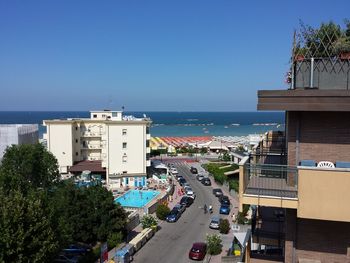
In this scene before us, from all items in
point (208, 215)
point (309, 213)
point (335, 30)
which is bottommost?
point (208, 215)

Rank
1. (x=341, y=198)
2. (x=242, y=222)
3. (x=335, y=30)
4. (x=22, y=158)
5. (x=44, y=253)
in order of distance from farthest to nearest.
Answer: (x=22, y=158) → (x=242, y=222) → (x=44, y=253) → (x=335, y=30) → (x=341, y=198)

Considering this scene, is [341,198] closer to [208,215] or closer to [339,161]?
[339,161]

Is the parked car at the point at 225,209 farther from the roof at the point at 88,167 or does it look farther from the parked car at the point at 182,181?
the roof at the point at 88,167

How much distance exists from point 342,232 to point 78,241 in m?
26.3

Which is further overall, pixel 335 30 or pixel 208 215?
pixel 208 215

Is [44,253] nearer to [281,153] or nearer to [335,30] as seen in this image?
[281,153]

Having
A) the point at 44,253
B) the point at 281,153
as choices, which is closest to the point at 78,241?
the point at 44,253

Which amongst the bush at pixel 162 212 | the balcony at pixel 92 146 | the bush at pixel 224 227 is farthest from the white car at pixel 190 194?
the balcony at pixel 92 146

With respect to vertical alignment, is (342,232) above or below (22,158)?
above

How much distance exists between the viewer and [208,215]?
41.4 meters

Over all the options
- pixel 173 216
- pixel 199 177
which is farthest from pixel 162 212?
pixel 199 177

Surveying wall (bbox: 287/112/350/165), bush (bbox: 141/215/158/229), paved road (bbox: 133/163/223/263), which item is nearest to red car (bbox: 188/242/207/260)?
paved road (bbox: 133/163/223/263)

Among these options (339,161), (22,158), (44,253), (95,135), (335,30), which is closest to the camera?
(339,161)

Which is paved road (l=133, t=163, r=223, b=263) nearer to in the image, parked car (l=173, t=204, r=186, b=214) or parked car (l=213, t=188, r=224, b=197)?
parked car (l=173, t=204, r=186, b=214)
